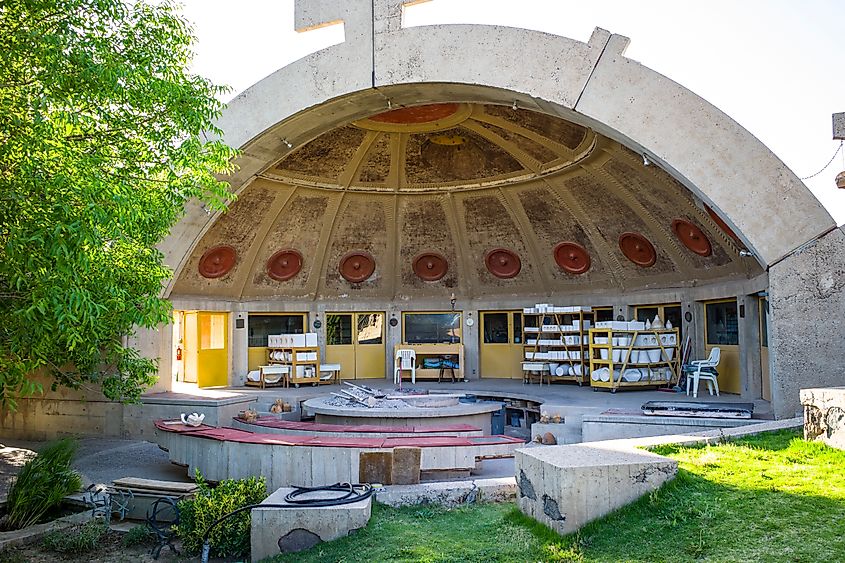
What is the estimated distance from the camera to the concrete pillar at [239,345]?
19.2 meters

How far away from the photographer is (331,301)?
20.4 metres

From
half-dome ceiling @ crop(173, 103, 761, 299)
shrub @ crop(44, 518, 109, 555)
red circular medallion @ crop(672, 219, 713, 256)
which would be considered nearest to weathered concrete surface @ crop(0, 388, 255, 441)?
half-dome ceiling @ crop(173, 103, 761, 299)

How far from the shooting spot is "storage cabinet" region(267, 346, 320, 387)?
737 inches

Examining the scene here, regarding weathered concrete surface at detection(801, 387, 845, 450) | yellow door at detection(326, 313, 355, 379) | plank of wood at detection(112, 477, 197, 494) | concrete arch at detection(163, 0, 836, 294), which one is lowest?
plank of wood at detection(112, 477, 197, 494)

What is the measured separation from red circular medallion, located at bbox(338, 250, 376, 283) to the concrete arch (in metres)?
6.00

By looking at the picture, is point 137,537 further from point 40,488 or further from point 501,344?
point 501,344

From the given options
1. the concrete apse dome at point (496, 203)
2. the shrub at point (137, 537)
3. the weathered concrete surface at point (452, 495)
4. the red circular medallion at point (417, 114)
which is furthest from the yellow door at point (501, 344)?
the shrub at point (137, 537)

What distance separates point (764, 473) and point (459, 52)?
28.2 ft

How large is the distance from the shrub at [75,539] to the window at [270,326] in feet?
36.4

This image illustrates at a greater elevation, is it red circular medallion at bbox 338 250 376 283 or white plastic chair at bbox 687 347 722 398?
red circular medallion at bbox 338 250 376 283

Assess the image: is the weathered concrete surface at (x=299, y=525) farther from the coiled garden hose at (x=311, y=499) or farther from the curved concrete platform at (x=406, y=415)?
the curved concrete platform at (x=406, y=415)

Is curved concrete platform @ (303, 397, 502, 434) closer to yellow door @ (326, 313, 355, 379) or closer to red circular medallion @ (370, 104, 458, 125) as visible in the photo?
yellow door @ (326, 313, 355, 379)

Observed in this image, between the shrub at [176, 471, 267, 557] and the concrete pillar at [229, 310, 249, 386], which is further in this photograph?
the concrete pillar at [229, 310, 249, 386]

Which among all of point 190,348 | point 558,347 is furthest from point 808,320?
point 190,348
